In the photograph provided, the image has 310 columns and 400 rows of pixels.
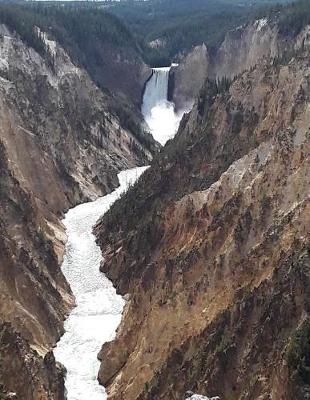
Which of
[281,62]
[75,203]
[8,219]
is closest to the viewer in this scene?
[8,219]

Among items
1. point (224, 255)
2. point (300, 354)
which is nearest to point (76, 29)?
point (224, 255)

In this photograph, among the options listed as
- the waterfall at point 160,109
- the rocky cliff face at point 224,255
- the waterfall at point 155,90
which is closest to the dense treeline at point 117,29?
the waterfall at point 155,90

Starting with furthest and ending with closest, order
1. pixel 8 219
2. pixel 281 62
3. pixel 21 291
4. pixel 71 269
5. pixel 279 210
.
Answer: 1. pixel 281 62
2. pixel 71 269
3. pixel 8 219
4. pixel 21 291
5. pixel 279 210

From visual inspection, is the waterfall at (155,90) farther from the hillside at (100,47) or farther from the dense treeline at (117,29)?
the dense treeline at (117,29)

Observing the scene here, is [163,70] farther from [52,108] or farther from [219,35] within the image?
[52,108]

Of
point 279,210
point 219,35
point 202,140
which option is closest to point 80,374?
point 279,210

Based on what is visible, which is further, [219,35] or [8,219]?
[219,35]
